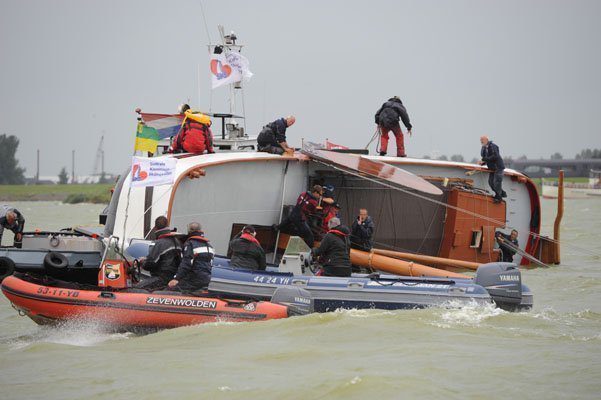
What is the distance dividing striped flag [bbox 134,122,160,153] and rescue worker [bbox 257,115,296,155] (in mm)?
2047

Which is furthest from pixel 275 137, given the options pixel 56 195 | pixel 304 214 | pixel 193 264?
pixel 56 195

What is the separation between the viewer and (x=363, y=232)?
17.7m

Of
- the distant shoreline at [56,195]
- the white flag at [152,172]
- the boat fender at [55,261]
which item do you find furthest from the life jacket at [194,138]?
the distant shoreline at [56,195]

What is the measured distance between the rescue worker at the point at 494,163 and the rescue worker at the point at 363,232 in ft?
12.1

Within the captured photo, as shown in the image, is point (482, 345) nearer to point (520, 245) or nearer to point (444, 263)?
point (444, 263)

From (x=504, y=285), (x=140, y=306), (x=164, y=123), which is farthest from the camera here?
(x=164, y=123)

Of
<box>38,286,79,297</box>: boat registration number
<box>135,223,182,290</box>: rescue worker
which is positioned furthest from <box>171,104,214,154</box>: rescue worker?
<box>38,286,79,297</box>: boat registration number

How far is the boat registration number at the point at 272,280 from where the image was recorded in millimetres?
14531

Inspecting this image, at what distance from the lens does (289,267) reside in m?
16.1

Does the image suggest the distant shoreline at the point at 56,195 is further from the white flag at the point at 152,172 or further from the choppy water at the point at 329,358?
the choppy water at the point at 329,358

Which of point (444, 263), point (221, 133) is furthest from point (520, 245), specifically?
point (221, 133)

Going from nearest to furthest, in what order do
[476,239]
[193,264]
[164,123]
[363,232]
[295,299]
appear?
1. [295,299]
2. [193,264]
3. [363,232]
4. [164,123]
5. [476,239]

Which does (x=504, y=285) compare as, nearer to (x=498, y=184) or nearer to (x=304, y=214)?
(x=304, y=214)

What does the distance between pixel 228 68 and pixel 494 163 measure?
581cm
